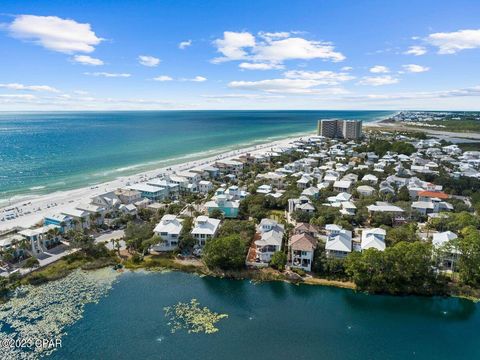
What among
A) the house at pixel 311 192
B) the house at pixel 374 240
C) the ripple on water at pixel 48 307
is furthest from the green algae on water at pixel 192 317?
the house at pixel 311 192

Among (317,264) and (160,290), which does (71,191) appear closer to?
(160,290)

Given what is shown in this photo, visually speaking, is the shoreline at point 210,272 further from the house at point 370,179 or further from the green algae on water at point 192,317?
the house at point 370,179

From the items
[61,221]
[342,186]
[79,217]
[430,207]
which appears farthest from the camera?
[342,186]

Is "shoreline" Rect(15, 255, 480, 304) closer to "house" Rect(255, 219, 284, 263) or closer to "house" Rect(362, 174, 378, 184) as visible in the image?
"house" Rect(255, 219, 284, 263)

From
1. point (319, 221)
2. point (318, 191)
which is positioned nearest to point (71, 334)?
point (319, 221)

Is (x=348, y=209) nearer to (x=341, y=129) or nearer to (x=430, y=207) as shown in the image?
(x=430, y=207)

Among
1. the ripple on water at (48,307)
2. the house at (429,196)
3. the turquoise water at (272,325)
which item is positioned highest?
the house at (429,196)

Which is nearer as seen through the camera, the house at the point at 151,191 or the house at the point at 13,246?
the house at the point at 13,246

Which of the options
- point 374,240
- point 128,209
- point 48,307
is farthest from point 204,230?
point 374,240
